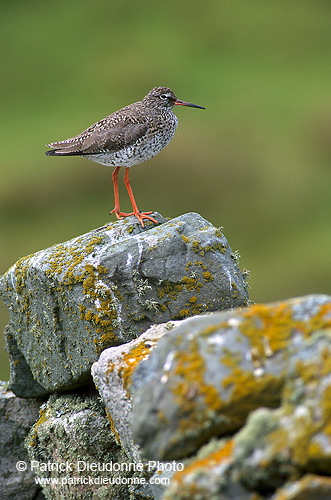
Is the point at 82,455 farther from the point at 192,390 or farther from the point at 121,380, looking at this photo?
the point at 192,390

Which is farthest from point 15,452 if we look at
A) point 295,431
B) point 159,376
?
point 295,431

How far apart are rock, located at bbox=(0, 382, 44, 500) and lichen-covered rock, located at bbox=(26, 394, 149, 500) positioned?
0.97 meters

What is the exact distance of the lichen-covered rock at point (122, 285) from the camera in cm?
757

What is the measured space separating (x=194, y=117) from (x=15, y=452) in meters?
26.1

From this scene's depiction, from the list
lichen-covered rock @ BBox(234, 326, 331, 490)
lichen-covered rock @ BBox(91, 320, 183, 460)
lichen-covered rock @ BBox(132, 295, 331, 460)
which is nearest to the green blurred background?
lichen-covered rock @ BBox(91, 320, 183, 460)

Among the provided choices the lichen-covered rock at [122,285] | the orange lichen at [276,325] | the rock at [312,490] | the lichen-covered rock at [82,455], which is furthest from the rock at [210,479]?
the lichen-covered rock at [122,285]

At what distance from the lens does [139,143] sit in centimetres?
924

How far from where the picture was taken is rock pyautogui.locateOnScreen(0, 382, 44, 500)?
8.98 m

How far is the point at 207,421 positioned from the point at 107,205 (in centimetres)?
2295

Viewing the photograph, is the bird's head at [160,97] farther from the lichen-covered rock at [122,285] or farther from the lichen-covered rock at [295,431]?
the lichen-covered rock at [295,431]

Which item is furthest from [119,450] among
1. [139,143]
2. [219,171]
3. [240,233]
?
[219,171]

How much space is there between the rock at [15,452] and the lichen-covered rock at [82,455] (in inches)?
38.3

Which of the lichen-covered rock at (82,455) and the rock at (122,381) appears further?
the lichen-covered rock at (82,455)

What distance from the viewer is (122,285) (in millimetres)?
7633
